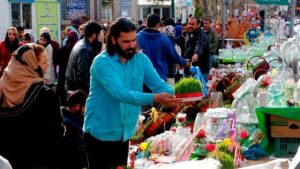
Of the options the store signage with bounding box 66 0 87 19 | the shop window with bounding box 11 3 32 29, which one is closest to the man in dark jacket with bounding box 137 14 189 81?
the shop window with bounding box 11 3 32 29

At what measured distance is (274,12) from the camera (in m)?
31.8

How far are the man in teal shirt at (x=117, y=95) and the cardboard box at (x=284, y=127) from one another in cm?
85

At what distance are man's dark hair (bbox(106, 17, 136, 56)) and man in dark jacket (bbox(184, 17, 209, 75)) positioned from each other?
517 centimetres

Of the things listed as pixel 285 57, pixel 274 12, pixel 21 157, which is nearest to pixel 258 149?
pixel 21 157

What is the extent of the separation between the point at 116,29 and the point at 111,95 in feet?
1.30

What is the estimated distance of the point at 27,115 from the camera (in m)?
3.93

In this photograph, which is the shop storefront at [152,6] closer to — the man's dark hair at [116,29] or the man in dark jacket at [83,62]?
the man in dark jacket at [83,62]

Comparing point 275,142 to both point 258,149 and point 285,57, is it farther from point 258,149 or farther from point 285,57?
A: point 285,57

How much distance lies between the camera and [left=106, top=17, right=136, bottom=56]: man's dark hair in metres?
3.43

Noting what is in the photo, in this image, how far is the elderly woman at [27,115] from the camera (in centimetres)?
394

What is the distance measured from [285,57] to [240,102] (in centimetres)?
169

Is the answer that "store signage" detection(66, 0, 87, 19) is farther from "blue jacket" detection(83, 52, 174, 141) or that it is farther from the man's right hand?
the man's right hand

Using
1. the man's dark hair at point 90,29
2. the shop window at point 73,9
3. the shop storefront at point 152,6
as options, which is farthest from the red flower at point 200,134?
the shop storefront at point 152,6

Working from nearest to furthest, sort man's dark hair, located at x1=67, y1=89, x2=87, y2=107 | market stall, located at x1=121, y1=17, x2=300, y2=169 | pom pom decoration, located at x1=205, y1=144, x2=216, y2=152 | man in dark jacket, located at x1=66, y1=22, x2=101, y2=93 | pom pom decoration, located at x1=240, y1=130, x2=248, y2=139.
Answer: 1. pom pom decoration, located at x1=205, y1=144, x2=216, y2=152
2. market stall, located at x1=121, y1=17, x2=300, y2=169
3. pom pom decoration, located at x1=240, y1=130, x2=248, y2=139
4. man's dark hair, located at x1=67, y1=89, x2=87, y2=107
5. man in dark jacket, located at x1=66, y1=22, x2=101, y2=93
